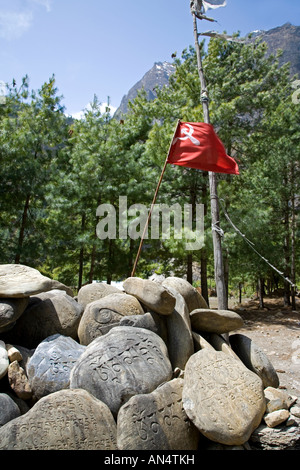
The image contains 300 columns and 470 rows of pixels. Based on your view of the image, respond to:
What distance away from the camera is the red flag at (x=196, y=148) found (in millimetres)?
6008

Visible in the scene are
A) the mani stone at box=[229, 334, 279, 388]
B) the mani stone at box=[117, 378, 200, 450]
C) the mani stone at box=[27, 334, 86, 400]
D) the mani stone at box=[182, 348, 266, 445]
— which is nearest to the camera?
the mani stone at box=[117, 378, 200, 450]

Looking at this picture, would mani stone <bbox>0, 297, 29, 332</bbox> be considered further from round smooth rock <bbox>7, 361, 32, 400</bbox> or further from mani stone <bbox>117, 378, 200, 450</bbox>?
mani stone <bbox>117, 378, 200, 450</bbox>

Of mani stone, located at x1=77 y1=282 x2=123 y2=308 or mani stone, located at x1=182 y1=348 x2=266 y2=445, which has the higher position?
mani stone, located at x1=77 y1=282 x2=123 y2=308

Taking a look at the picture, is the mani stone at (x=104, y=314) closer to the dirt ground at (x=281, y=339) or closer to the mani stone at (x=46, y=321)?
the mani stone at (x=46, y=321)

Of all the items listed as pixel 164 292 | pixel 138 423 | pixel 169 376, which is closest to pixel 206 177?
pixel 164 292

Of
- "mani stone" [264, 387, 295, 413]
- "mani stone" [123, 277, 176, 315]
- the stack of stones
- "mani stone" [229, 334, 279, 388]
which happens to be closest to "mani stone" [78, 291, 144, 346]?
the stack of stones

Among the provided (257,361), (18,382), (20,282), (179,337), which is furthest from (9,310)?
(257,361)

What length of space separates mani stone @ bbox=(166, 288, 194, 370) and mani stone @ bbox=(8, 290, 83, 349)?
50.3 inches

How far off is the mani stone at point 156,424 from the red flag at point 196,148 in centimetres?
393

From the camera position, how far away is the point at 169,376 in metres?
3.58

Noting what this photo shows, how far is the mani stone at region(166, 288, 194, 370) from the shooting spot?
4219mm

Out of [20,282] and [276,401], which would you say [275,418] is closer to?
[276,401]

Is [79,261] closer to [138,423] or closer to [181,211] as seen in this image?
[181,211]
